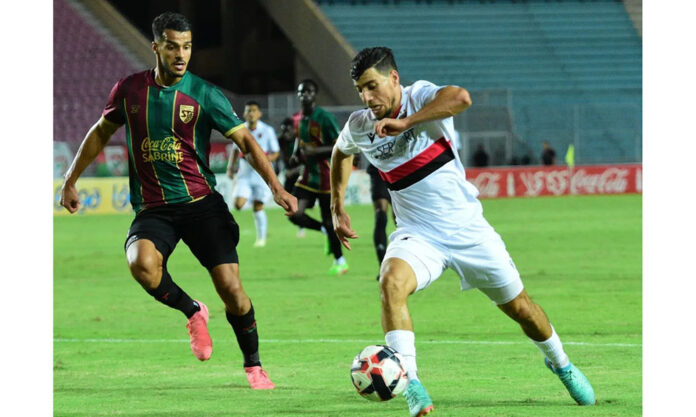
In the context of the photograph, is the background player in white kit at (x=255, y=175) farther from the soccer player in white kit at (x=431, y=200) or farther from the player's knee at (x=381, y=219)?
the soccer player in white kit at (x=431, y=200)

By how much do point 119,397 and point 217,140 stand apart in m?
31.1

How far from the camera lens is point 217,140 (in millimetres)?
37906

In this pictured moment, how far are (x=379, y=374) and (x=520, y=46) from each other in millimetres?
38834

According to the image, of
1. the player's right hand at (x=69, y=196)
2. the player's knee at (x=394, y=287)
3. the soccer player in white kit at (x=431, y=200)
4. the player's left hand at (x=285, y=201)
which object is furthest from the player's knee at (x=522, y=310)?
the player's right hand at (x=69, y=196)

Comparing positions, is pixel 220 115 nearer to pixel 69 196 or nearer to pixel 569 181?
pixel 69 196

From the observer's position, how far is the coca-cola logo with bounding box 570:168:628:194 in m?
34.6

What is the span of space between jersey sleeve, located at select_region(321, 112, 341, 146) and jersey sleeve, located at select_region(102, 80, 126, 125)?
721 cm

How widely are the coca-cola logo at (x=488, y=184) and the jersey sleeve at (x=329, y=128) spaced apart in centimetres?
1937

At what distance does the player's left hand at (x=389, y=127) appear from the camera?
5.94 m

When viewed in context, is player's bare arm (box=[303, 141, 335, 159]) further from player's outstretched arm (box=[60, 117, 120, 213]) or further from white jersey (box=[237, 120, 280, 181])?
player's outstretched arm (box=[60, 117, 120, 213])

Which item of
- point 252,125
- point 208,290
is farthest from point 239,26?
point 208,290

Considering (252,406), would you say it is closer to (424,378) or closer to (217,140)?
Result: (424,378)

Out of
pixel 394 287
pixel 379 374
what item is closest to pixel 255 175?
pixel 394 287

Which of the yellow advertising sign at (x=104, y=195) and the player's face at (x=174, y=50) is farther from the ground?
the player's face at (x=174, y=50)
